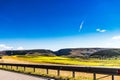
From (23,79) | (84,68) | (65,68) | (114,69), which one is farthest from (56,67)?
(114,69)

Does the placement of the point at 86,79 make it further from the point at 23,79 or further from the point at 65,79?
the point at 23,79

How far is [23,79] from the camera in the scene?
15781 millimetres

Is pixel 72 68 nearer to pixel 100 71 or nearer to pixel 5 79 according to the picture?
pixel 100 71

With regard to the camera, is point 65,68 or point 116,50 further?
point 116,50

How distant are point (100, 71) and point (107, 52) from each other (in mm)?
144434

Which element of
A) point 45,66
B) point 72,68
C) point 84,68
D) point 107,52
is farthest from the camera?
point 107,52

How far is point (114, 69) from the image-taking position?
1455 centimetres

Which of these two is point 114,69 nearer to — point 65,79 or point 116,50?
point 65,79

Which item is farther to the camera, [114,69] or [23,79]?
[23,79]

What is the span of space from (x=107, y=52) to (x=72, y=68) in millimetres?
142076

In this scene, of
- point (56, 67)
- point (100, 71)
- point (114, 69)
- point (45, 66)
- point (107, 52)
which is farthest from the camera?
point (107, 52)

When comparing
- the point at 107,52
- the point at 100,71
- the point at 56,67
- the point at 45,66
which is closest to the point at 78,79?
the point at 100,71

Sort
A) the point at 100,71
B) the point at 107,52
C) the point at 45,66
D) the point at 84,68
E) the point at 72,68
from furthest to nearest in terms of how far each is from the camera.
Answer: the point at 107,52, the point at 45,66, the point at 72,68, the point at 84,68, the point at 100,71

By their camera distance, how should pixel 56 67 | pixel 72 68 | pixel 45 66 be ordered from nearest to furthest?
1. pixel 72 68
2. pixel 56 67
3. pixel 45 66
